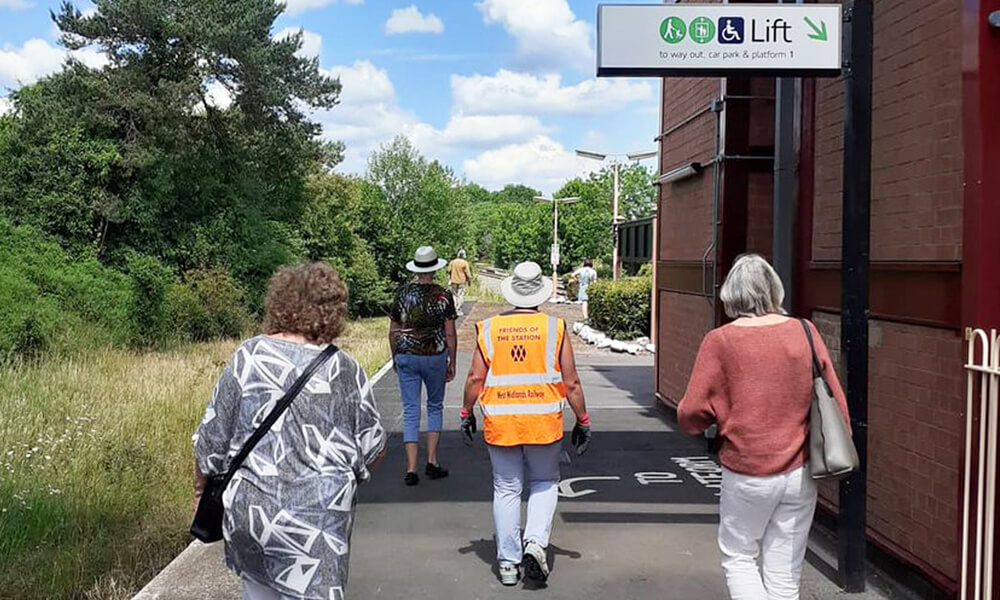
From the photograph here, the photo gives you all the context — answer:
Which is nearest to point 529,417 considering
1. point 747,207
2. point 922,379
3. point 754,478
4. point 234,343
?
point 754,478

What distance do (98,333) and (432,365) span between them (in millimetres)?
13926

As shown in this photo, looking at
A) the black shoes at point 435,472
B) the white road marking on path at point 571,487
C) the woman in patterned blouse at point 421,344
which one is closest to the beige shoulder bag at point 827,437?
the white road marking on path at point 571,487

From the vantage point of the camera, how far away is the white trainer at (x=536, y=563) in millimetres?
5195

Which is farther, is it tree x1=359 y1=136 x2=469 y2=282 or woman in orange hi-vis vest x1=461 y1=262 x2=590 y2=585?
tree x1=359 y1=136 x2=469 y2=282

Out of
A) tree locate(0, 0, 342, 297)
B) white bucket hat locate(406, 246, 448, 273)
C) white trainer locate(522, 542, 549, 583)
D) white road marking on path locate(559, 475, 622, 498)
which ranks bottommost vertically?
white road marking on path locate(559, 475, 622, 498)

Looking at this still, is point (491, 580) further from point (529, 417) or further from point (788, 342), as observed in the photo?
point (788, 342)

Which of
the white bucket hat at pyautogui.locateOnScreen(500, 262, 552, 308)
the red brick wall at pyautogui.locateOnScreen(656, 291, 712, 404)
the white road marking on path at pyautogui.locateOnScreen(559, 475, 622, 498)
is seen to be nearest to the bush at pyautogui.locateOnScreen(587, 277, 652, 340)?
the red brick wall at pyautogui.locateOnScreen(656, 291, 712, 404)

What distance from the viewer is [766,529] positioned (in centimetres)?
405

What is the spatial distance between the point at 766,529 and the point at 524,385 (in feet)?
5.23

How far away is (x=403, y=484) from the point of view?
770cm

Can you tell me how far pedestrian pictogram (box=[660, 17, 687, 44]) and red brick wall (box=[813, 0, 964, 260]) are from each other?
126 centimetres

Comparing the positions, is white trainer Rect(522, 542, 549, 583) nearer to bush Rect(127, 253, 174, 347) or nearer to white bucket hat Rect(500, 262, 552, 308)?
white bucket hat Rect(500, 262, 552, 308)

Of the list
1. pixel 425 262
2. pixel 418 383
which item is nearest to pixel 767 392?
pixel 418 383

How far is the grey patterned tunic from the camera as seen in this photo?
3246 millimetres
